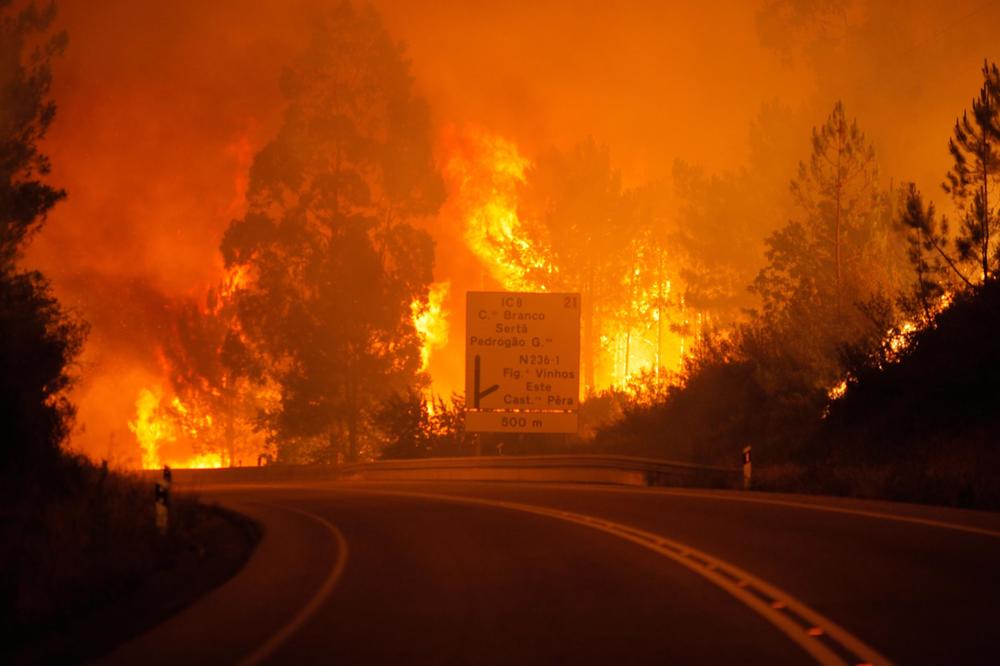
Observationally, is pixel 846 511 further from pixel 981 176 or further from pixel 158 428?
pixel 158 428

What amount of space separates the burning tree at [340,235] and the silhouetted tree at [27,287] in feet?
67.3

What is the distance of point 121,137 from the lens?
8100 centimetres

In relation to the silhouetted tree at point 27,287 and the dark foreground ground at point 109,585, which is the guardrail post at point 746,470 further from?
the silhouetted tree at point 27,287

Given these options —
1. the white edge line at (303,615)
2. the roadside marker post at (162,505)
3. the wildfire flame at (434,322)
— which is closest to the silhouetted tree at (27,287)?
the roadside marker post at (162,505)

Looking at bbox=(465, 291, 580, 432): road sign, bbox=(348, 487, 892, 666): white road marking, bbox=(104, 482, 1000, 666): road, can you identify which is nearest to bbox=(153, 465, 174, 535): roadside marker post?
bbox=(104, 482, 1000, 666): road

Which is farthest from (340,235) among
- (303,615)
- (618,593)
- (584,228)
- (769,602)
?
(769,602)

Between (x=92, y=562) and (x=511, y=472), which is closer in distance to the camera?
(x=92, y=562)

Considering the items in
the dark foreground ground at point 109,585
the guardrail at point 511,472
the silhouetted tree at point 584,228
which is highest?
the silhouetted tree at point 584,228

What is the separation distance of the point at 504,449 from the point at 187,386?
38733mm

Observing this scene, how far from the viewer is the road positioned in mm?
8234

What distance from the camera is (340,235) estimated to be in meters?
52.2

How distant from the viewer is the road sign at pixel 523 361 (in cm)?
3859

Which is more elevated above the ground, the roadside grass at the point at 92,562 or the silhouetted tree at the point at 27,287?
the silhouetted tree at the point at 27,287

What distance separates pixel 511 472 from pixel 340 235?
19.8m
